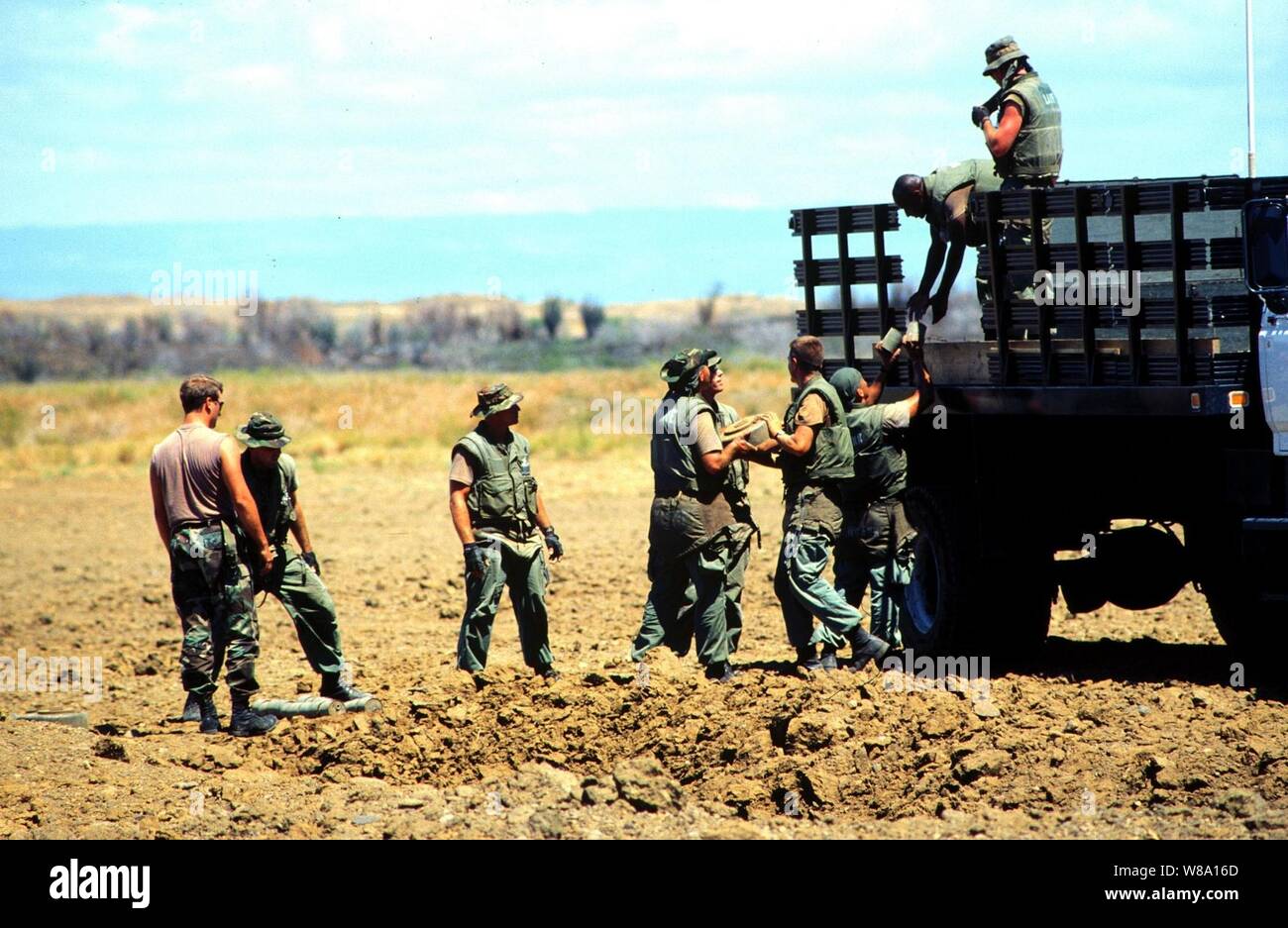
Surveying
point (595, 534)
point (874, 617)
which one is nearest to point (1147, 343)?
point (874, 617)

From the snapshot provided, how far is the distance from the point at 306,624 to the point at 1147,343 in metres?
4.30

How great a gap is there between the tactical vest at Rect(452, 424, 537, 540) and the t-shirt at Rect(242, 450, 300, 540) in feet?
3.16

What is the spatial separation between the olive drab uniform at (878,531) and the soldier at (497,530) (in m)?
1.62

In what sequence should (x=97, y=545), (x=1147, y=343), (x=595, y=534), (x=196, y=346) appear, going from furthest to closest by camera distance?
1. (x=196, y=346)
2. (x=97, y=545)
3. (x=595, y=534)
4. (x=1147, y=343)

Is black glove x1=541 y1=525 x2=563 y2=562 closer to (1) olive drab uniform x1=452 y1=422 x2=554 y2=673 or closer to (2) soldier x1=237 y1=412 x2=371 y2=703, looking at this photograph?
(1) olive drab uniform x1=452 y1=422 x2=554 y2=673

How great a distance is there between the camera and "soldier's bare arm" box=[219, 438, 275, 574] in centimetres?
869

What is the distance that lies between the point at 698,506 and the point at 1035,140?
8.25 feet

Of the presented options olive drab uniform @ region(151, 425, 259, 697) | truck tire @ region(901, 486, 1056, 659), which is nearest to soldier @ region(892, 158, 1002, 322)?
truck tire @ region(901, 486, 1056, 659)

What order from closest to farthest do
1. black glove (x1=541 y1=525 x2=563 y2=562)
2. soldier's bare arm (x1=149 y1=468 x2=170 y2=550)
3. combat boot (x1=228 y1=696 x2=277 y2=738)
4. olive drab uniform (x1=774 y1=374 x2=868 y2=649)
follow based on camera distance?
soldier's bare arm (x1=149 y1=468 x2=170 y2=550), combat boot (x1=228 y1=696 x2=277 y2=738), olive drab uniform (x1=774 y1=374 x2=868 y2=649), black glove (x1=541 y1=525 x2=563 y2=562)

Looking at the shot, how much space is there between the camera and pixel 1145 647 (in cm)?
1060

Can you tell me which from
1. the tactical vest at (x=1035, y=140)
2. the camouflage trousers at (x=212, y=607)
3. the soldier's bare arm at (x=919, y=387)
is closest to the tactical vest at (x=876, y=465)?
the soldier's bare arm at (x=919, y=387)

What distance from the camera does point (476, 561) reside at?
9.55 metres

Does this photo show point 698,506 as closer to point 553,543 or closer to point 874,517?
point 553,543
